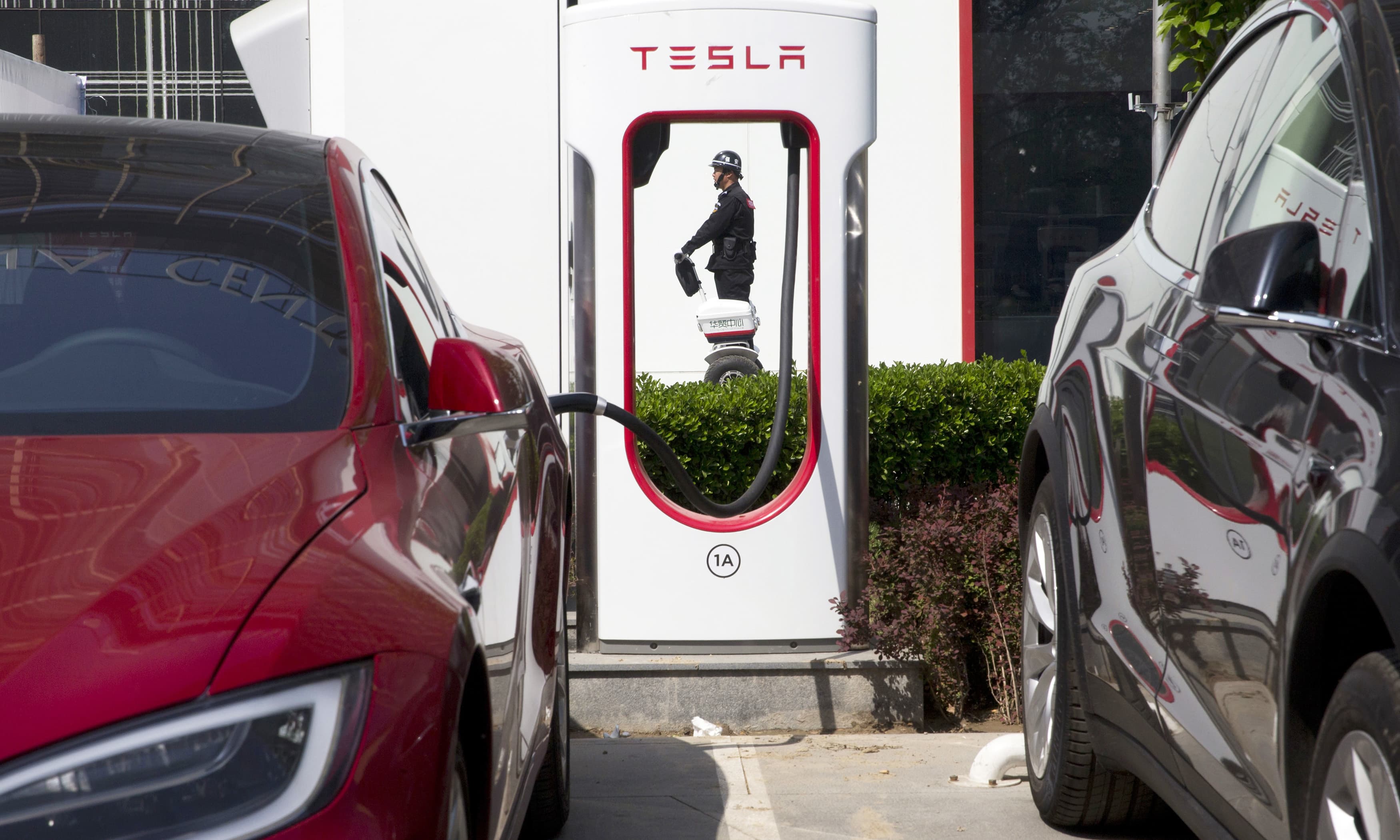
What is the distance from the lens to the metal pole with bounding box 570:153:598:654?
4840mm

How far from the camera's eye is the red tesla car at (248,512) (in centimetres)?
140

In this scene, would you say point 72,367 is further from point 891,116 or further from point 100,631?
point 891,116

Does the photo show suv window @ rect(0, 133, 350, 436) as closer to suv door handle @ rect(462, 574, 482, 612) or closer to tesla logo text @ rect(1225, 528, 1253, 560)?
suv door handle @ rect(462, 574, 482, 612)

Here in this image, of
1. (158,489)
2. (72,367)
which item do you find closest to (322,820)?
(158,489)

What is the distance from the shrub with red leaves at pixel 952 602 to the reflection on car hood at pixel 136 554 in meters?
3.19

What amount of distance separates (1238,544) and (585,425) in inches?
123

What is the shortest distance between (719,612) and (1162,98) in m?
4.00

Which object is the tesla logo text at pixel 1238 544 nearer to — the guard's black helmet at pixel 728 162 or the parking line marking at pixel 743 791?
the parking line marking at pixel 743 791

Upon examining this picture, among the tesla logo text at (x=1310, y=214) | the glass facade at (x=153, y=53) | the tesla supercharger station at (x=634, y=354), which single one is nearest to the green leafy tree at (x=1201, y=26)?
the tesla supercharger station at (x=634, y=354)

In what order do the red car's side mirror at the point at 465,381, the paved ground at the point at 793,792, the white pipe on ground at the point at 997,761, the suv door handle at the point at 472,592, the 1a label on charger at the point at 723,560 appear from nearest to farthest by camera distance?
the suv door handle at the point at 472,592, the red car's side mirror at the point at 465,381, the paved ground at the point at 793,792, the white pipe on ground at the point at 997,761, the 1a label on charger at the point at 723,560

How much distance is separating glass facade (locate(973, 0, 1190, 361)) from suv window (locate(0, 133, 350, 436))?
797cm

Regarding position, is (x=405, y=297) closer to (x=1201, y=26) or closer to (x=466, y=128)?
(x=1201, y=26)

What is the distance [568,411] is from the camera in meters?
4.07

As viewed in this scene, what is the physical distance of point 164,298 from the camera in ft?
7.34
